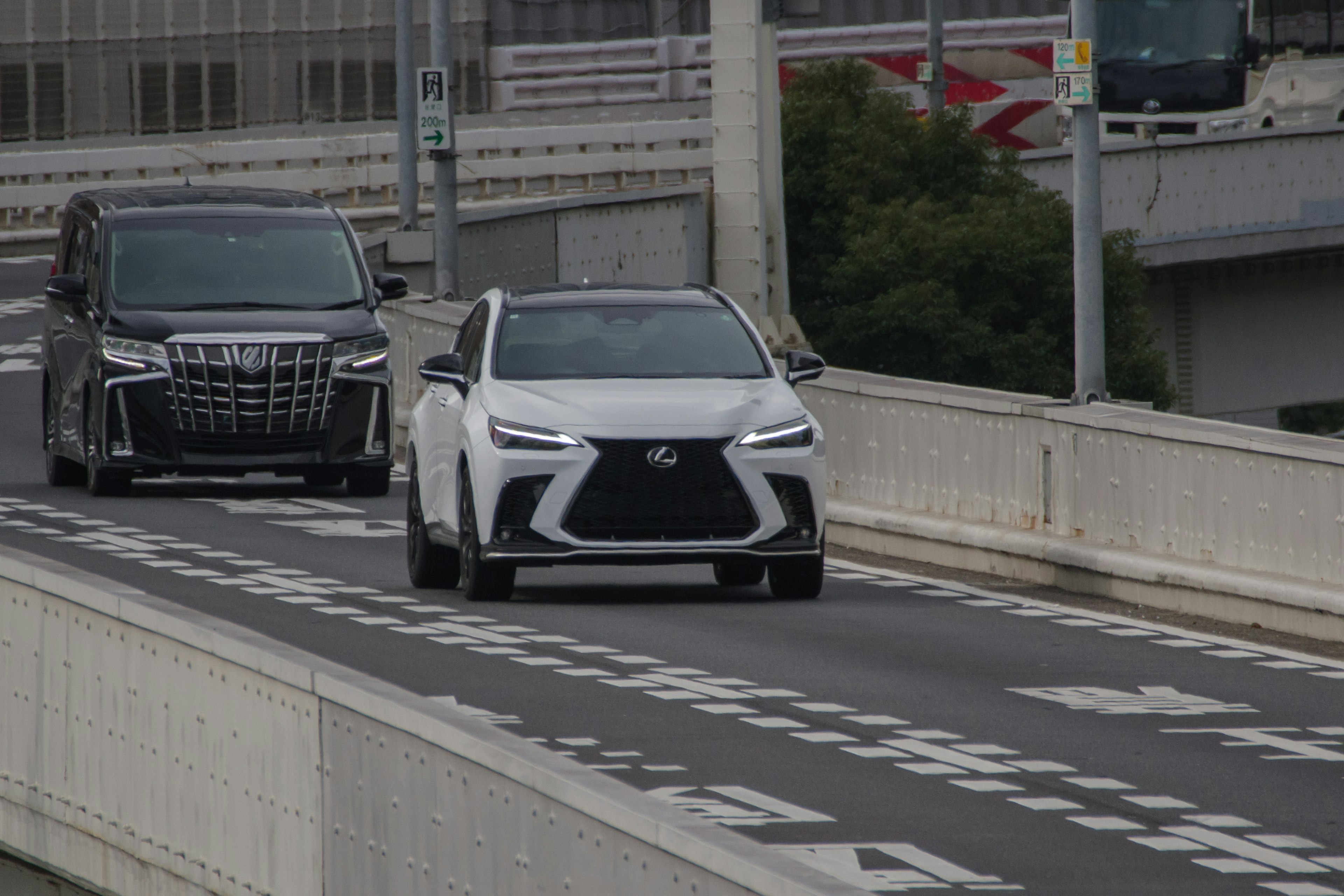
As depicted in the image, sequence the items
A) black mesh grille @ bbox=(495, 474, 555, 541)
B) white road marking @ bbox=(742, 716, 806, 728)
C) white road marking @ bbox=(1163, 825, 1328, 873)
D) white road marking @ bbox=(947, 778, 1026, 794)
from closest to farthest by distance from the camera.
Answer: white road marking @ bbox=(1163, 825, 1328, 873) → white road marking @ bbox=(947, 778, 1026, 794) → white road marking @ bbox=(742, 716, 806, 728) → black mesh grille @ bbox=(495, 474, 555, 541)

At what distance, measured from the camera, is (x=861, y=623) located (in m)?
14.9

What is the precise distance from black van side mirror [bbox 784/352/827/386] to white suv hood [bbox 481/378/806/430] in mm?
494

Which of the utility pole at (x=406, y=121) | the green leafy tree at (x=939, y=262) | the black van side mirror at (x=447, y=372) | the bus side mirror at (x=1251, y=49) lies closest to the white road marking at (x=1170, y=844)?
the black van side mirror at (x=447, y=372)

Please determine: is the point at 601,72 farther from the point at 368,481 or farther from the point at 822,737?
the point at 822,737

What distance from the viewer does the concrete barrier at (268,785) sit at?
5.52m

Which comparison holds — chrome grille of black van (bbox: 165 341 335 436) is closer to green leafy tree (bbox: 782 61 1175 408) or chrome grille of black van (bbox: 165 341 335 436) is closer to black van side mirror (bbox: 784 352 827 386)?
black van side mirror (bbox: 784 352 827 386)

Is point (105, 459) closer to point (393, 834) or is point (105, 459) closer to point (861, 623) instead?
point (861, 623)

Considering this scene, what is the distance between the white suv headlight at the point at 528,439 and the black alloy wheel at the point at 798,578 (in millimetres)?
1424

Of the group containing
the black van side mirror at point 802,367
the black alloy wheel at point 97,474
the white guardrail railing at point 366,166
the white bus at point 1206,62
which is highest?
the white bus at point 1206,62

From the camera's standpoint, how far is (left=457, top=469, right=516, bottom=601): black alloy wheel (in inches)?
599

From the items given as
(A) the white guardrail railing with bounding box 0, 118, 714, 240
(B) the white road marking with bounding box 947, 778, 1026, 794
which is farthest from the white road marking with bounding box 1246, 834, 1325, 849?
(A) the white guardrail railing with bounding box 0, 118, 714, 240

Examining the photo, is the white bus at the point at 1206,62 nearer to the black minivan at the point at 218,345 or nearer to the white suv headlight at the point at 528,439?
the black minivan at the point at 218,345

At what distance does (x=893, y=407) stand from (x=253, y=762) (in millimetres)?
11798

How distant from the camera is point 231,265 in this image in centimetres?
2122
